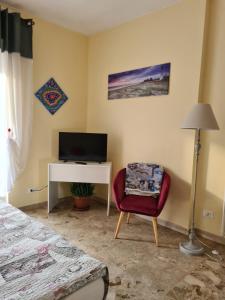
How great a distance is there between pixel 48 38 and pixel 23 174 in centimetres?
191

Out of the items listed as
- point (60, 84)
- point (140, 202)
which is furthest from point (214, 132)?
point (60, 84)

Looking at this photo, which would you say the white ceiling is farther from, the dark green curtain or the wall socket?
the wall socket

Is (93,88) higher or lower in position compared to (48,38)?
lower

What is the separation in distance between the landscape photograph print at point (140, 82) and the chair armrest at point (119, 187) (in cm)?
108

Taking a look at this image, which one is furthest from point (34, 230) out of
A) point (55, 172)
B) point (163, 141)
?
point (163, 141)

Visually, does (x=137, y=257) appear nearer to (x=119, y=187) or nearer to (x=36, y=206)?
(x=119, y=187)

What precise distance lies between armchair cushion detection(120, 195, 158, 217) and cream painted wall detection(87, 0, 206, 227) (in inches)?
16.0

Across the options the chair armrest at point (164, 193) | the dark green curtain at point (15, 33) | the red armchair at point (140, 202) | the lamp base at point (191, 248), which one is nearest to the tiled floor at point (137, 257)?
the lamp base at point (191, 248)

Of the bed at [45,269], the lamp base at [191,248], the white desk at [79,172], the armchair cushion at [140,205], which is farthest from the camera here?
the white desk at [79,172]

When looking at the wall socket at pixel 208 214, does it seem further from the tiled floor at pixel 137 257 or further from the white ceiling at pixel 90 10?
the white ceiling at pixel 90 10

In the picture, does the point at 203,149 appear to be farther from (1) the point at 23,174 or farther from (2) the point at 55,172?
(1) the point at 23,174

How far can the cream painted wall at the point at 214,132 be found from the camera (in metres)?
2.51

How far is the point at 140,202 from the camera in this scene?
264 centimetres

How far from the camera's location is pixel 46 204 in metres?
3.53
